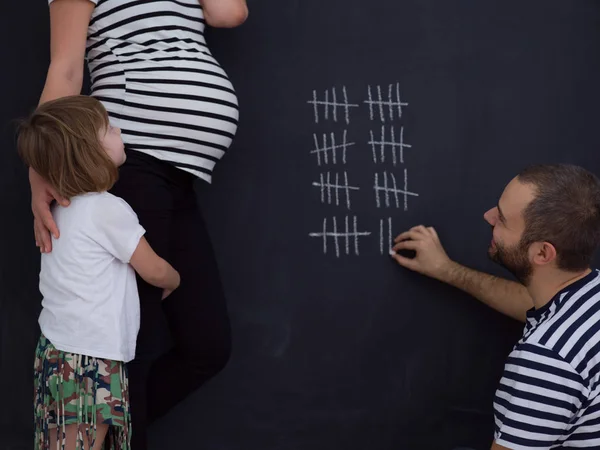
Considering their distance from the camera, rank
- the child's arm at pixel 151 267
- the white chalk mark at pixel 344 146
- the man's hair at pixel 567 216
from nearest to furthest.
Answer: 1. the man's hair at pixel 567 216
2. the child's arm at pixel 151 267
3. the white chalk mark at pixel 344 146

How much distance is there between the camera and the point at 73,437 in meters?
1.83

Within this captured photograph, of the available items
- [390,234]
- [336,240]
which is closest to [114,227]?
[336,240]

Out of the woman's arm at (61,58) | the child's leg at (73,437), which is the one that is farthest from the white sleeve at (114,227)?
the child's leg at (73,437)

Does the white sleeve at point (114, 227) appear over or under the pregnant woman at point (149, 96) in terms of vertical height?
under

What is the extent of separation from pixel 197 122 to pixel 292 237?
1.85 ft

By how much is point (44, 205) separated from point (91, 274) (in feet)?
0.64

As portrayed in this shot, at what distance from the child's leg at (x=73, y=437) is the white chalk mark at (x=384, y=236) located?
3.02 feet

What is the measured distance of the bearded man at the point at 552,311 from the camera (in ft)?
5.13

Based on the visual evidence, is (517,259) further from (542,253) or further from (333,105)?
(333,105)

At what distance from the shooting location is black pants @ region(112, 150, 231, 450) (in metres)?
1.89

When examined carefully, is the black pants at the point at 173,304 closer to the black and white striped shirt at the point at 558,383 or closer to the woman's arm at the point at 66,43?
the woman's arm at the point at 66,43

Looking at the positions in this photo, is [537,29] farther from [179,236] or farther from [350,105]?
[179,236]

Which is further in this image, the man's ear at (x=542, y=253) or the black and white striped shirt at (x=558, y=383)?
the man's ear at (x=542, y=253)

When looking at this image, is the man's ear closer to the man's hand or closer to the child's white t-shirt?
the man's hand
